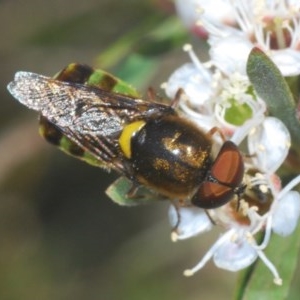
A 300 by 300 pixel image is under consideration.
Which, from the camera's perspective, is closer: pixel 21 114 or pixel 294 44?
pixel 294 44

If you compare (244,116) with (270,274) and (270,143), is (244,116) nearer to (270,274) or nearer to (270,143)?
(270,143)

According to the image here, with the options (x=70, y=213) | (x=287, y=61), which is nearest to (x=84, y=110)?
(x=287, y=61)

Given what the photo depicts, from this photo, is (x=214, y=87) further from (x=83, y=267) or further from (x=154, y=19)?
(x=83, y=267)

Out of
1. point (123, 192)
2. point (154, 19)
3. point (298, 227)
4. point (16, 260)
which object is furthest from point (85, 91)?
point (16, 260)

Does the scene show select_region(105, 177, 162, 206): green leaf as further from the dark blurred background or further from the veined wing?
the dark blurred background

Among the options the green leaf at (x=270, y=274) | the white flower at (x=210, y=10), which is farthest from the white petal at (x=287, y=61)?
the green leaf at (x=270, y=274)

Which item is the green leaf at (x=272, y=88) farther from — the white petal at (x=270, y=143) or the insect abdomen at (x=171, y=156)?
the insect abdomen at (x=171, y=156)

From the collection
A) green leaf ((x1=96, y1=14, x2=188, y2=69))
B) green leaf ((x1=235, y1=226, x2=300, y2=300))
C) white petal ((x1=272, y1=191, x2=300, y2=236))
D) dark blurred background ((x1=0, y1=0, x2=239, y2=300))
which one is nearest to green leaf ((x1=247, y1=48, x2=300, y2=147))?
white petal ((x1=272, y1=191, x2=300, y2=236))
